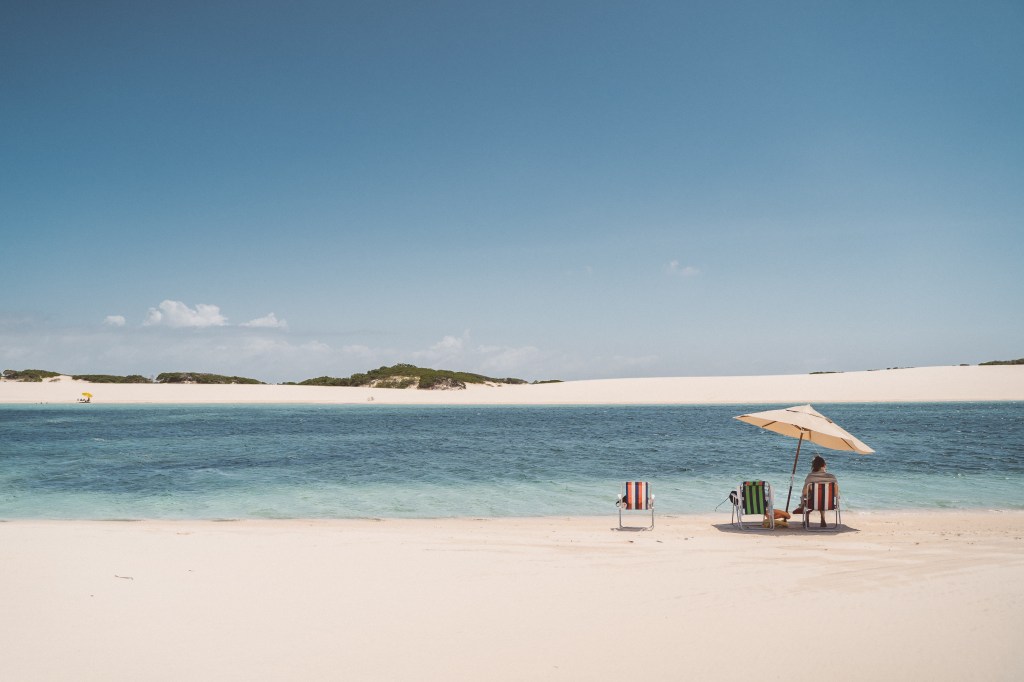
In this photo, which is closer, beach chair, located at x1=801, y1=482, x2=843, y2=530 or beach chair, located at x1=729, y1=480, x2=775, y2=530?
beach chair, located at x1=801, y1=482, x2=843, y2=530

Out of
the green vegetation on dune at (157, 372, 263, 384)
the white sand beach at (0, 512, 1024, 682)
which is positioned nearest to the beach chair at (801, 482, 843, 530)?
the white sand beach at (0, 512, 1024, 682)

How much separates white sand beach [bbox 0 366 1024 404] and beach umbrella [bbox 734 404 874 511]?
51.9 meters

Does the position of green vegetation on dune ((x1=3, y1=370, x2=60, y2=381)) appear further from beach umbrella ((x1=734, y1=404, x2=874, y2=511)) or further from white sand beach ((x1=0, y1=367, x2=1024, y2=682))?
beach umbrella ((x1=734, y1=404, x2=874, y2=511))

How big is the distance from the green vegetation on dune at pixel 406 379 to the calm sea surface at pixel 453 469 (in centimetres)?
4778

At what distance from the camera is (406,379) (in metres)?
84.0

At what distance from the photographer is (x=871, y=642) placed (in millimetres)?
5230

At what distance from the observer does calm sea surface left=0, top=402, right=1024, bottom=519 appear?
1405 cm

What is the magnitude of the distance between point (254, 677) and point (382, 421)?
37.2m

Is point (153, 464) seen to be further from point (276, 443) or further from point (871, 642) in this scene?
point (871, 642)

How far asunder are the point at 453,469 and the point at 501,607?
13697 millimetres

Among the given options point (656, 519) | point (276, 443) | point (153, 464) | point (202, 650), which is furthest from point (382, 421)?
point (202, 650)

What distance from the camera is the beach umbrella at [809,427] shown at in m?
10.9

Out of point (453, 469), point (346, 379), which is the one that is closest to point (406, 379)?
point (346, 379)

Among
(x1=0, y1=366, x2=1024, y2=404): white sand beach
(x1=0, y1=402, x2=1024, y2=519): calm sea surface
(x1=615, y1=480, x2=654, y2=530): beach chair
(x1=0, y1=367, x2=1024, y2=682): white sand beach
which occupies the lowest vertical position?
(x1=0, y1=402, x2=1024, y2=519): calm sea surface
